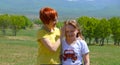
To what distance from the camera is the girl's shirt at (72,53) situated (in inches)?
194

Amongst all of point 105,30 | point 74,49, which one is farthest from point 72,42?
point 105,30

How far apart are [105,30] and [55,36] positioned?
73.0m

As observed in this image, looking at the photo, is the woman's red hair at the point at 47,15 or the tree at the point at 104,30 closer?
the woman's red hair at the point at 47,15

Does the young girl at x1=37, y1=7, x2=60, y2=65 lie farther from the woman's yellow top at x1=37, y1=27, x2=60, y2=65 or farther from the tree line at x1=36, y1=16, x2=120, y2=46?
the tree line at x1=36, y1=16, x2=120, y2=46

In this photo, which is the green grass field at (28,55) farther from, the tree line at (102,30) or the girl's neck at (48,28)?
the tree line at (102,30)

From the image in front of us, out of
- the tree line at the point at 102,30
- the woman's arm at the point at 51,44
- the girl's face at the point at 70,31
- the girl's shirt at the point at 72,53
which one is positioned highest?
the girl's face at the point at 70,31

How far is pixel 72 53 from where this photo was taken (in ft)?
16.2

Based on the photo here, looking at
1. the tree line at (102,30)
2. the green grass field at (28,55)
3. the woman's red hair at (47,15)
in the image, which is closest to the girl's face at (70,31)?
the woman's red hair at (47,15)

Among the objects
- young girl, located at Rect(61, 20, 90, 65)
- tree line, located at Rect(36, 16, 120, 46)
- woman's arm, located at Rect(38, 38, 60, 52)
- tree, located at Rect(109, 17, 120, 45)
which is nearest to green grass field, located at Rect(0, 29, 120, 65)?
young girl, located at Rect(61, 20, 90, 65)

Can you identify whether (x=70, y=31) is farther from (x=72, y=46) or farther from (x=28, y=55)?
(x=28, y=55)

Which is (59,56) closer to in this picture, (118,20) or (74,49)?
(74,49)

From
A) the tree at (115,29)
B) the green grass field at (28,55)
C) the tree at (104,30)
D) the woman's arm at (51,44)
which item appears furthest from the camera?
the tree at (104,30)

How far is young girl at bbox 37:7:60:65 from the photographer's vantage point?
4.82 m

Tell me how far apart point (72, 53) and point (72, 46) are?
0.32ft
